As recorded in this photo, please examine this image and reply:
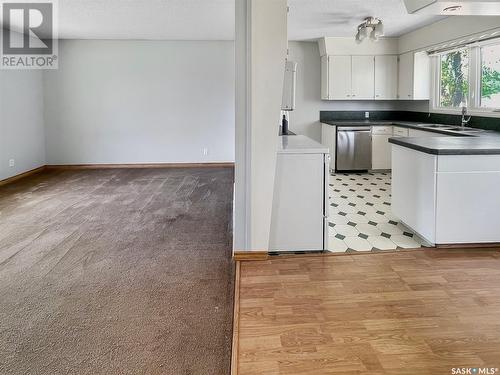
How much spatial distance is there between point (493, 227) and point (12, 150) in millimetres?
7019

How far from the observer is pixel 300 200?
3.23 meters

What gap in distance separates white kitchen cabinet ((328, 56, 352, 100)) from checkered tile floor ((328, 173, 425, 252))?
6.36ft

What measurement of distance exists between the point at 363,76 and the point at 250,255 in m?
5.31

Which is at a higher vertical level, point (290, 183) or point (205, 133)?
point (205, 133)

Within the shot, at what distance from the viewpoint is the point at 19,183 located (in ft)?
21.1

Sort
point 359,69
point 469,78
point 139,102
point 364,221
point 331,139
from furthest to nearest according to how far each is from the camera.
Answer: point 139,102 < point 359,69 < point 331,139 < point 469,78 < point 364,221

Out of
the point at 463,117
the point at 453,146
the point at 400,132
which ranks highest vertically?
the point at 463,117

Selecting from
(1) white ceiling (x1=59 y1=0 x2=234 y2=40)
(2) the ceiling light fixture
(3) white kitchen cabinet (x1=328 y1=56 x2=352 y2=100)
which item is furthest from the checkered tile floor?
(1) white ceiling (x1=59 y1=0 x2=234 y2=40)

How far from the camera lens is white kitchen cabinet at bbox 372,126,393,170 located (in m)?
7.01

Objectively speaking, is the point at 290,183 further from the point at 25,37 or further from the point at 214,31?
the point at 25,37

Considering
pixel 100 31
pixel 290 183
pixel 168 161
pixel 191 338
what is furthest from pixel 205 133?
pixel 191 338

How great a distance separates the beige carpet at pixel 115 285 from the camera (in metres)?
1.92

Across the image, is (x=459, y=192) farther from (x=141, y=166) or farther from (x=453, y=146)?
(x=141, y=166)

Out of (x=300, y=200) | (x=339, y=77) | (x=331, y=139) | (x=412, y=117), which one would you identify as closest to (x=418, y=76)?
(x=412, y=117)
